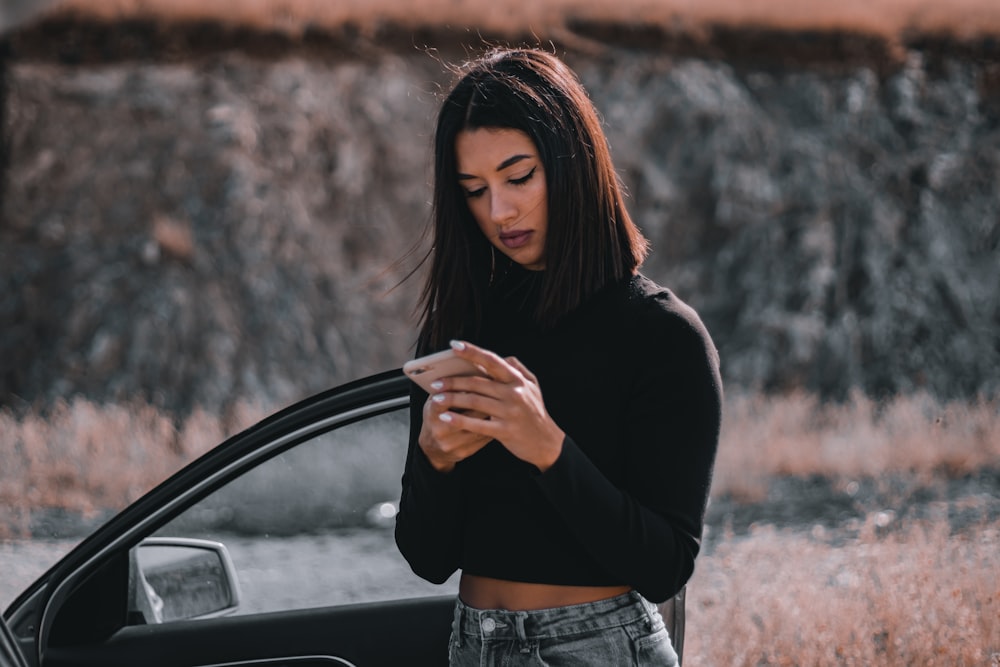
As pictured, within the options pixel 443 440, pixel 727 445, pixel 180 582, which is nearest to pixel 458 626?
pixel 443 440

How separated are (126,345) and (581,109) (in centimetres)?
1140

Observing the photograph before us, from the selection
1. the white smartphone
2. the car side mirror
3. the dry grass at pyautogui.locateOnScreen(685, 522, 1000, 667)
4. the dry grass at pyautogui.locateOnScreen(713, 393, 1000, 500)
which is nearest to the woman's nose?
the white smartphone

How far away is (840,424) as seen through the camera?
11555 millimetres

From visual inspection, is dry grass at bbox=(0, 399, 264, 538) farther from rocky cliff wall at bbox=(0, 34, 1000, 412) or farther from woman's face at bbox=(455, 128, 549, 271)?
woman's face at bbox=(455, 128, 549, 271)

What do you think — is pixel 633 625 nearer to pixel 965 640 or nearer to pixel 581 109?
pixel 581 109

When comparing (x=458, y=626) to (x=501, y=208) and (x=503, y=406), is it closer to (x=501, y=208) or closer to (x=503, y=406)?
(x=503, y=406)

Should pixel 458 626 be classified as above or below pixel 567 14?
below

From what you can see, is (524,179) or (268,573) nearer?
(524,179)

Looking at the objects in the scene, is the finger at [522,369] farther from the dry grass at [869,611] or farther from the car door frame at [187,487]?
the dry grass at [869,611]

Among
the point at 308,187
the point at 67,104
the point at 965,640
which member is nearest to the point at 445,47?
the point at 308,187

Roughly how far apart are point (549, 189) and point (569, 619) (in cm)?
62

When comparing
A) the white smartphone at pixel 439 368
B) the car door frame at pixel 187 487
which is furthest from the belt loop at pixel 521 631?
the car door frame at pixel 187 487

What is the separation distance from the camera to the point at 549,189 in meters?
1.58

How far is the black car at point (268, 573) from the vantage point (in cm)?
225
